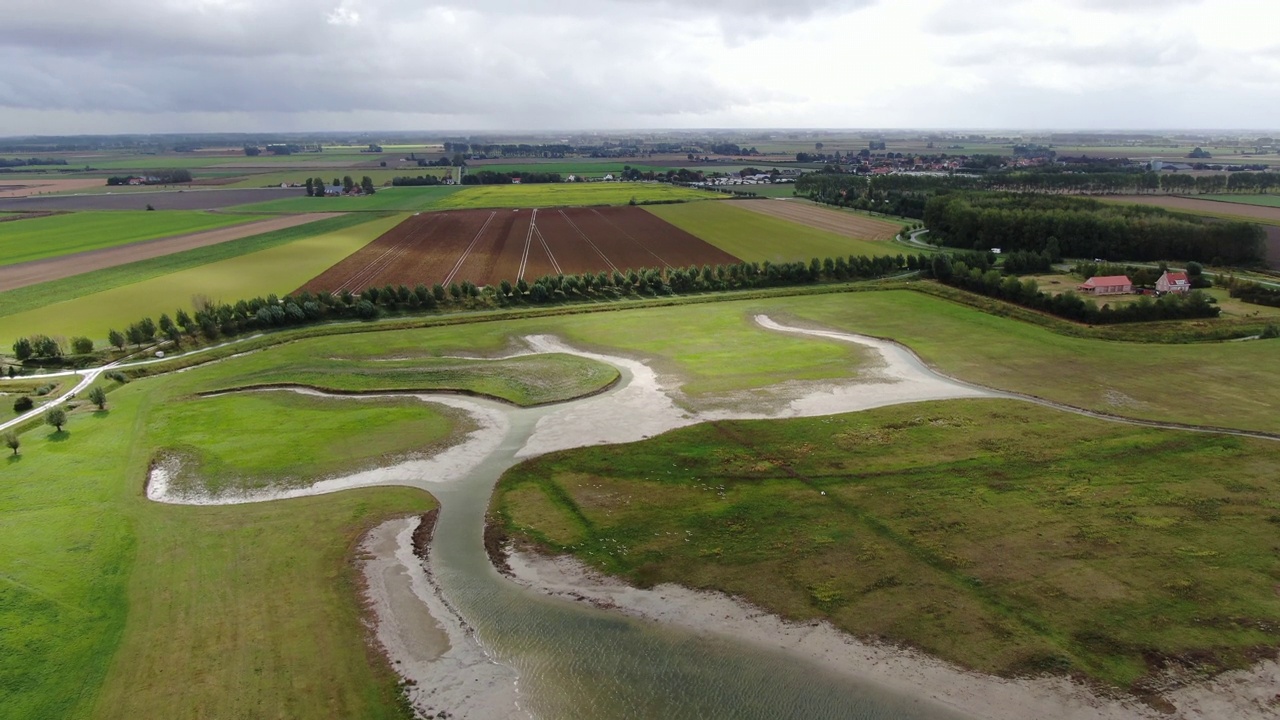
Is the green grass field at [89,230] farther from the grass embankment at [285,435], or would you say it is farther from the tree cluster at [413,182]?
the grass embankment at [285,435]

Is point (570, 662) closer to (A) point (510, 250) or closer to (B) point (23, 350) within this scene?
A: (B) point (23, 350)

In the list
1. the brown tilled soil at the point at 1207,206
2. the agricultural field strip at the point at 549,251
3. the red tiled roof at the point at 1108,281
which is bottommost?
the red tiled roof at the point at 1108,281

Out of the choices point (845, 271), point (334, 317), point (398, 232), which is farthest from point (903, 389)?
point (398, 232)

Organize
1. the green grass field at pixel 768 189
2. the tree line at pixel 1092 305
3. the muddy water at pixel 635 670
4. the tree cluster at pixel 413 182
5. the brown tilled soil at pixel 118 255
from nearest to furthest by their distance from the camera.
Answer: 1. the muddy water at pixel 635 670
2. the tree line at pixel 1092 305
3. the brown tilled soil at pixel 118 255
4. the green grass field at pixel 768 189
5. the tree cluster at pixel 413 182

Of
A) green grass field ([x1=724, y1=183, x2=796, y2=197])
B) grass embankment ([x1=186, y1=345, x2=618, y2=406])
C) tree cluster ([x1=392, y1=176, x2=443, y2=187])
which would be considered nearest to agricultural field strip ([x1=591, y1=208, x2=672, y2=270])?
grass embankment ([x1=186, y1=345, x2=618, y2=406])

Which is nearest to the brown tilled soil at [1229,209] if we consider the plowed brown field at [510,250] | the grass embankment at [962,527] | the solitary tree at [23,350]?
the plowed brown field at [510,250]

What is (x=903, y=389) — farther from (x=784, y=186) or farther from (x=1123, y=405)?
(x=784, y=186)
